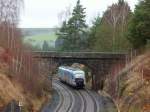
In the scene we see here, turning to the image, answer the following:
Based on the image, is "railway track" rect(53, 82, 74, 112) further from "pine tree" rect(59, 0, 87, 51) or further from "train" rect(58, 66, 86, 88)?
"pine tree" rect(59, 0, 87, 51)

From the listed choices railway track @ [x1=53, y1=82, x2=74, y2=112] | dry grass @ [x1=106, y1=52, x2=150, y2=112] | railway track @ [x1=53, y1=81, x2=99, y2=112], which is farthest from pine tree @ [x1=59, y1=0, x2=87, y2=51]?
dry grass @ [x1=106, y1=52, x2=150, y2=112]

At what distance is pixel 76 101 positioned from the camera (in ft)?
228

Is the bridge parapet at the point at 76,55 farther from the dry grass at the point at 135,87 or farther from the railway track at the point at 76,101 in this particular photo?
the dry grass at the point at 135,87

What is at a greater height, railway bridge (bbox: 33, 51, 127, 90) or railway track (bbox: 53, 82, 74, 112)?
railway bridge (bbox: 33, 51, 127, 90)

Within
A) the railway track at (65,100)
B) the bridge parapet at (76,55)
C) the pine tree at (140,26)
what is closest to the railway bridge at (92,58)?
the bridge parapet at (76,55)

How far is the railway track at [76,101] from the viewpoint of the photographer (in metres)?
60.5

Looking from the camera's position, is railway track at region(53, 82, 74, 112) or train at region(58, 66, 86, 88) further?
train at region(58, 66, 86, 88)

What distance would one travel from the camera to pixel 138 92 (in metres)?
53.8

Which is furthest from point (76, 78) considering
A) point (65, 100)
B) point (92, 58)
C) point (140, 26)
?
point (140, 26)

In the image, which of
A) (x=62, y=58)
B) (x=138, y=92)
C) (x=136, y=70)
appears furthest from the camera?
(x=62, y=58)

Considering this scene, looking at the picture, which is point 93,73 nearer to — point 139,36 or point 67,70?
point 67,70

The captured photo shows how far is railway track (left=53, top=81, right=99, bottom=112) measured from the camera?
6053 centimetres

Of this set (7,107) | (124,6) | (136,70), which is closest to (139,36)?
(136,70)

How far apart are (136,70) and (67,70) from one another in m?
30.8
